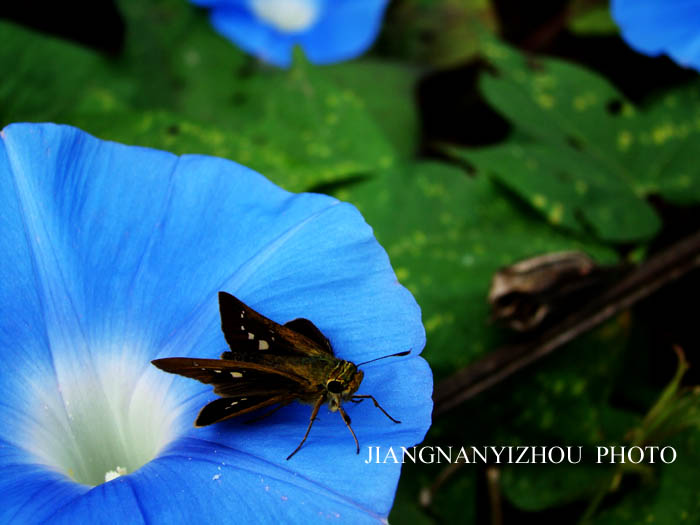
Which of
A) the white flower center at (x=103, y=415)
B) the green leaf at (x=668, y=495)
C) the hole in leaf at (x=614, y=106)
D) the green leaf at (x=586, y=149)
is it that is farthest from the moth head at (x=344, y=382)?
the hole in leaf at (x=614, y=106)

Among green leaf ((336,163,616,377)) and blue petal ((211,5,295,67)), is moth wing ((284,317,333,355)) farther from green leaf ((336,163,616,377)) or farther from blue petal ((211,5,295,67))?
blue petal ((211,5,295,67))

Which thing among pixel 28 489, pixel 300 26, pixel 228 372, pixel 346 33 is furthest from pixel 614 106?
pixel 28 489

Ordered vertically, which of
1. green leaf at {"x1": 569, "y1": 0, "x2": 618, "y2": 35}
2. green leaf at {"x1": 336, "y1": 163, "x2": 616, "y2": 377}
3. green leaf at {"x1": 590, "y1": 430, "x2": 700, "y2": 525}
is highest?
green leaf at {"x1": 569, "y1": 0, "x2": 618, "y2": 35}

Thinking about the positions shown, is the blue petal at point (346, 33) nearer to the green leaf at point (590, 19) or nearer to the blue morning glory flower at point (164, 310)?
the green leaf at point (590, 19)

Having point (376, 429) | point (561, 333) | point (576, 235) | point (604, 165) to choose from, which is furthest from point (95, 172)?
point (604, 165)

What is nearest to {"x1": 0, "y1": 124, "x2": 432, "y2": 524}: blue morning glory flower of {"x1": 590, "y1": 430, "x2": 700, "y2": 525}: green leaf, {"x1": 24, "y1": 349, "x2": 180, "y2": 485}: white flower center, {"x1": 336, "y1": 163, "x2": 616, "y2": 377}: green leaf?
{"x1": 24, "y1": 349, "x2": 180, "y2": 485}: white flower center

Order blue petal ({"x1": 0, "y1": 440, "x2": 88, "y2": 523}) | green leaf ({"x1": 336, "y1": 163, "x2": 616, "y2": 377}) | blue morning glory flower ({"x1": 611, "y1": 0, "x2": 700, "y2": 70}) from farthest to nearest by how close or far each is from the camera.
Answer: blue morning glory flower ({"x1": 611, "y1": 0, "x2": 700, "y2": 70}) → green leaf ({"x1": 336, "y1": 163, "x2": 616, "y2": 377}) → blue petal ({"x1": 0, "y1": 440, "x2": 88, "y2": 523})

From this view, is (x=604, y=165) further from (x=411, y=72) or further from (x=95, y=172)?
(x=95, y=172)
